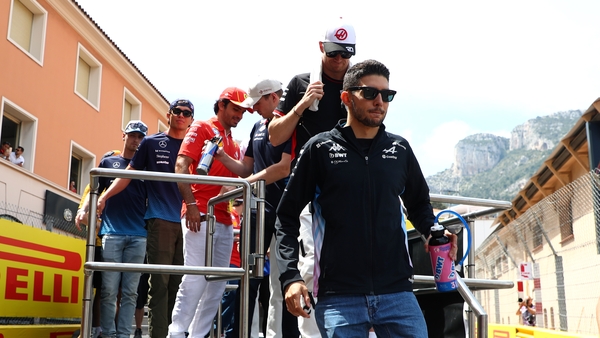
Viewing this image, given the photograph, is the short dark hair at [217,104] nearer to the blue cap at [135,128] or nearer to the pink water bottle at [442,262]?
the blue cap at [135,128]

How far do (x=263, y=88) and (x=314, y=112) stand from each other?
1.01 m

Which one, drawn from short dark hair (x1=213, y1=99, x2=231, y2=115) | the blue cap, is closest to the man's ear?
short dark hair (x1=213, y1=99, x2=231, y2=115)

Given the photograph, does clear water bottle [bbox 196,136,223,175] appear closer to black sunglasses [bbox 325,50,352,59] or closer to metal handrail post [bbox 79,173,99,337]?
metal handrail post [bbox 79,173,99,337]

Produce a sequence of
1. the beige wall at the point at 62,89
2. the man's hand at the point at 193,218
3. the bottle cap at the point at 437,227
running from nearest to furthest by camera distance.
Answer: the bottle cap at the point at 437,227, the man's hand at the point at 193,218, the beige wall at the point at 62,89

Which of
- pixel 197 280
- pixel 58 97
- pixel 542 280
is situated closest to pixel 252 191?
pixel 197 280

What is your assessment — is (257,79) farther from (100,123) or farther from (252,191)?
(100,123)

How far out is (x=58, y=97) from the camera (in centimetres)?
2348

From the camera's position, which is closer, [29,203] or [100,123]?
[29,203]

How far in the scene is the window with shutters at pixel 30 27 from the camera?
2141cm

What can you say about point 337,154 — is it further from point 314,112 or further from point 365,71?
point 314,112

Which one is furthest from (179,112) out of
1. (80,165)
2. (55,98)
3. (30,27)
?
(80,165)

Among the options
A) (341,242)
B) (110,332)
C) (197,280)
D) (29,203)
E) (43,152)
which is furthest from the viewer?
(43,152)

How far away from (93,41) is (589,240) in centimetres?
2017

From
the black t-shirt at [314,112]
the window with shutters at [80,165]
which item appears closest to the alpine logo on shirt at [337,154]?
the black t-shirt at [314,112]
